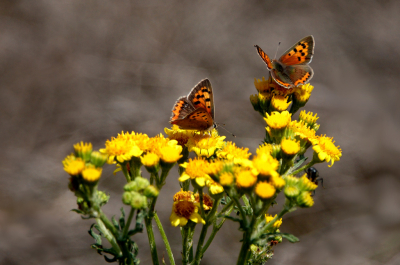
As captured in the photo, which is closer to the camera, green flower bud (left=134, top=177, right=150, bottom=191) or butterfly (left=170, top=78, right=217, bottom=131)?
green flower bud (left=134, top=177, right=150, bottom=191)

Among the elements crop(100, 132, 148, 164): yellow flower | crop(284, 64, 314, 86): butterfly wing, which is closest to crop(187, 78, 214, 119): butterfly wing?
crop(284, 64, 314, 86): butterfly wing

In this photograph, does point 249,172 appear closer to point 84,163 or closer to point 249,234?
point 249,234

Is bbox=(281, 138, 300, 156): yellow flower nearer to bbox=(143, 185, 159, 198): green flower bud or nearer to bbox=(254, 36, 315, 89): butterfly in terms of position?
bbox=(254, 36, 315, 89): butterfly

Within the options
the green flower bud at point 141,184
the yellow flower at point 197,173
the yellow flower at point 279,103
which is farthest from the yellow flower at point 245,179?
the yellow flower at point 279,103

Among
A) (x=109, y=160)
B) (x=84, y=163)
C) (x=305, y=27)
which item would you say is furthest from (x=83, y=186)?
(x=305, y=27)

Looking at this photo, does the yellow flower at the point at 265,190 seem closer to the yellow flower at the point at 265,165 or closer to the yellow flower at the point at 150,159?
the yellow flower at the point at 265,165

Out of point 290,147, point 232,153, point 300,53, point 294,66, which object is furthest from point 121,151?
point 300,53
